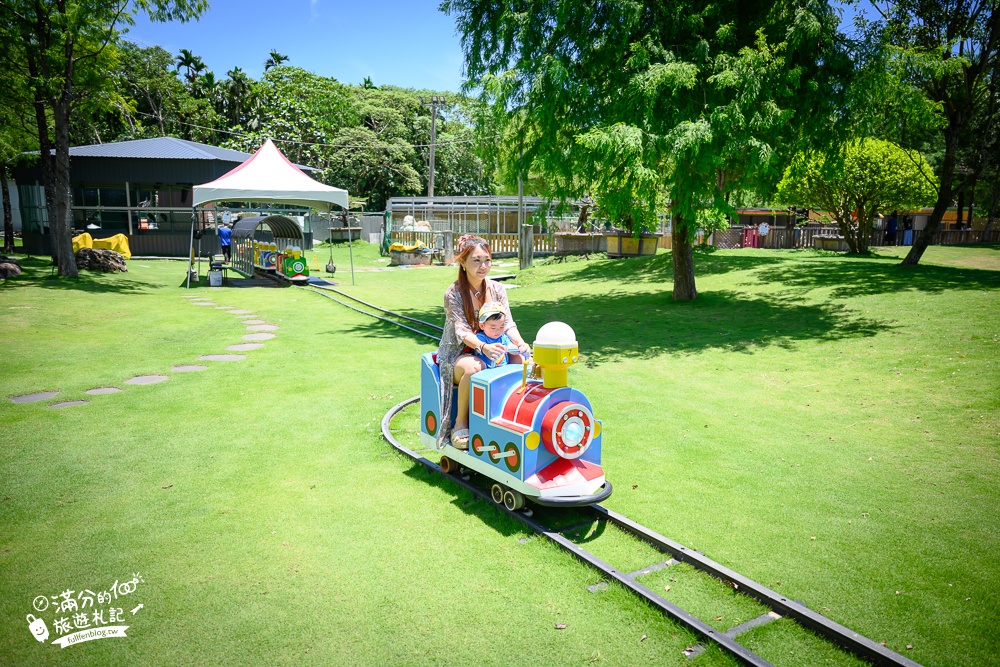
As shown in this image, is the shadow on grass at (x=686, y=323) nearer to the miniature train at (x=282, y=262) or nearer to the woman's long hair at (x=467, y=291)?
the woman's long hair at (x=467, y=291)

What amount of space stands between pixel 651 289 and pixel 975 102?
1030cm

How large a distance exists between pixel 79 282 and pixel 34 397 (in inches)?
514

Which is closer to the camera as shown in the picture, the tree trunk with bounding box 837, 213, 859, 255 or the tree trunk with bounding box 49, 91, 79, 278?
the tree trunk with bounding box 49, 91, 79, 278

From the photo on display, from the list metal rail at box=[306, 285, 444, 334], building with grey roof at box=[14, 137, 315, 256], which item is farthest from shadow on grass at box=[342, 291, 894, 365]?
building with grey roof at box=[14, 137, 315, 256]

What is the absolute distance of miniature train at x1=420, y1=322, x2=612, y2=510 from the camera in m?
4.54

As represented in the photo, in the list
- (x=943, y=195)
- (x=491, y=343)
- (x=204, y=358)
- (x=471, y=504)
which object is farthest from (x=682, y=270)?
(x=471, y=504)

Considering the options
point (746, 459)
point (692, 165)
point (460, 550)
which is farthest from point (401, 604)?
point (692, 165)

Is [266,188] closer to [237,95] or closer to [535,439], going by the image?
[535,439]

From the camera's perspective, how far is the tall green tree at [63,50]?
17.7 m

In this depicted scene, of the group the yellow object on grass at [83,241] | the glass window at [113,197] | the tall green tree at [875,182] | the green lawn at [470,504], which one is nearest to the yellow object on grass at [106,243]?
the yellow object on grass at [83,241]

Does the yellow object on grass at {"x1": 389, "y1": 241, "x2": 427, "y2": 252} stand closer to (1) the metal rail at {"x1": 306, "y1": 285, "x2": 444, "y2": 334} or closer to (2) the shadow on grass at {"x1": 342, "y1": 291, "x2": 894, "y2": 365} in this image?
(1) the metal rail at {"x1": 306, "y1": 285, "x2": 444, "y2": 334}

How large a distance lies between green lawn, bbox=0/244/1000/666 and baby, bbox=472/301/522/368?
3.96 ft

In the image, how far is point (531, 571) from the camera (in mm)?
4137

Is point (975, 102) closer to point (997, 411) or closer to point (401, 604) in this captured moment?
point (997, 411)
